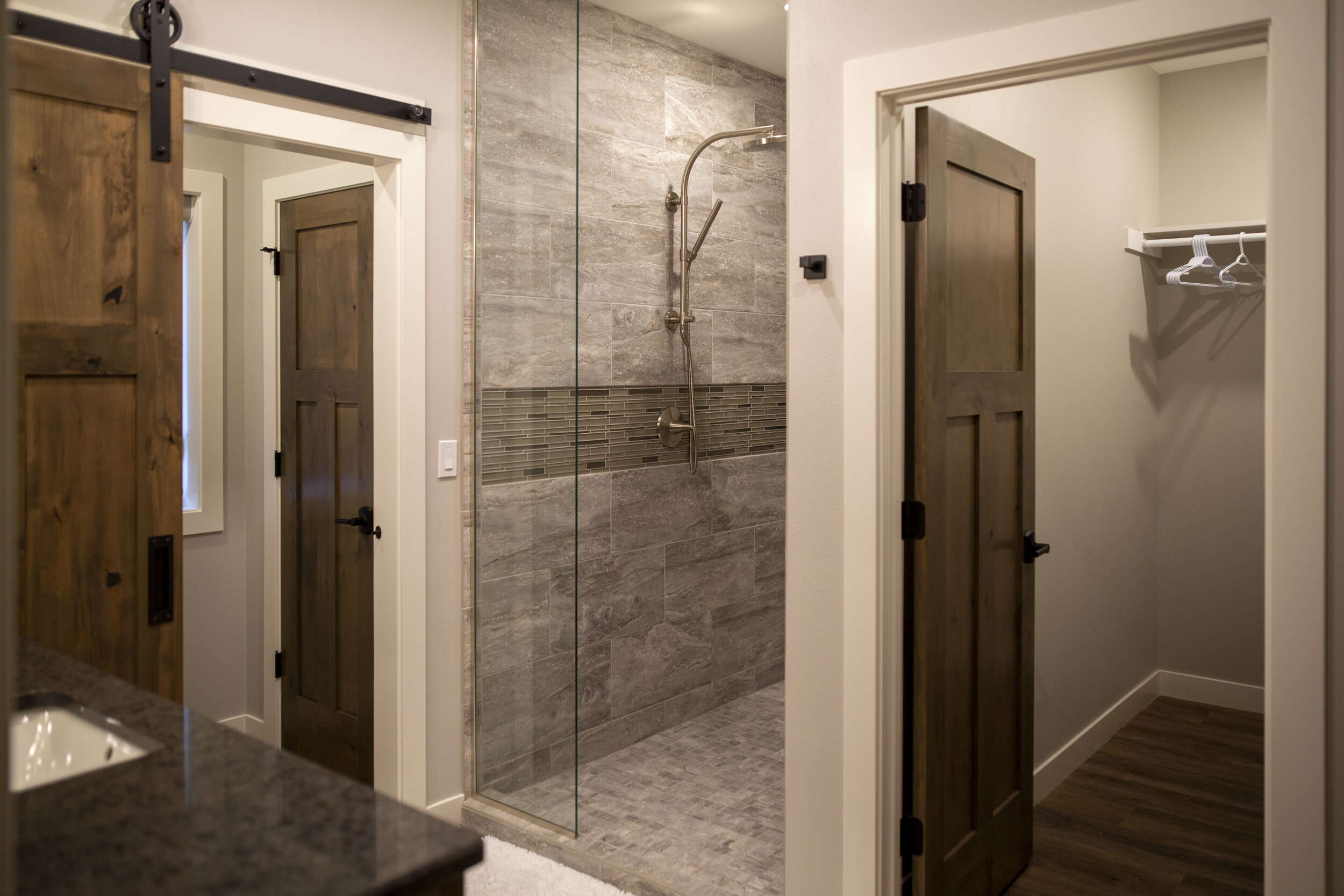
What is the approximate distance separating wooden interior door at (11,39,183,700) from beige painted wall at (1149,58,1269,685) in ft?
13.1

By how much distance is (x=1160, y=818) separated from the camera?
3.19m

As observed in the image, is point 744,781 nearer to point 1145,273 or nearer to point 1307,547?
point 1307,547

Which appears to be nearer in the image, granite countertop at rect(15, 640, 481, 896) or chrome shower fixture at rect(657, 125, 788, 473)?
granite countertop at rect(15, 640, 481, 896)

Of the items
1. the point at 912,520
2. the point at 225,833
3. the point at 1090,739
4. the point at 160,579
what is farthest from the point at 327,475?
the point at 1090,739

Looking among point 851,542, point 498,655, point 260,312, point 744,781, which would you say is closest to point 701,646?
point 744,781

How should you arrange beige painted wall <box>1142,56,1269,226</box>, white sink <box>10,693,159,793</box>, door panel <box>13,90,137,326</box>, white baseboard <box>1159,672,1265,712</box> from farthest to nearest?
white baseboard <box>1159,672,1265,712</box> < beige painted wall <box>1142,56,1269,226</box> < door panel <box>13,90,137,326</box> < white sink <box>10,693,159,793</box>

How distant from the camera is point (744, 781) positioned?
11.0ft

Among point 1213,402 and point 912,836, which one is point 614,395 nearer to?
point 912,836

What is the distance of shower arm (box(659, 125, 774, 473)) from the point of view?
3.78m

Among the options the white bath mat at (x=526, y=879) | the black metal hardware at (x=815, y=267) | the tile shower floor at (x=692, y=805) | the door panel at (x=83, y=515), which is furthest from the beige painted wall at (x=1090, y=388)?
the door panel at (x=83, y=515)

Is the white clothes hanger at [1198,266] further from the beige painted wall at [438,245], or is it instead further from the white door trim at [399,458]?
the white door trim at [399,458]

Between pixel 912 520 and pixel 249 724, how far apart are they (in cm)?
278

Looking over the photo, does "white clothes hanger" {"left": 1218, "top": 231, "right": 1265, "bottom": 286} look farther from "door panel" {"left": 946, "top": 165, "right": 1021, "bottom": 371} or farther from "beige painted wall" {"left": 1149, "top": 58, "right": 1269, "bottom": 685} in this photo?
"door panel" {"left": 946, "top": 165, "right": 1021, "bottom": 371}

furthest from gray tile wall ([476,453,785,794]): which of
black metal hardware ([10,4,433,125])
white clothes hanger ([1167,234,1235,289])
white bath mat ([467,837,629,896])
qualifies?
white clothes hanger ([1167,234,1235,289])
